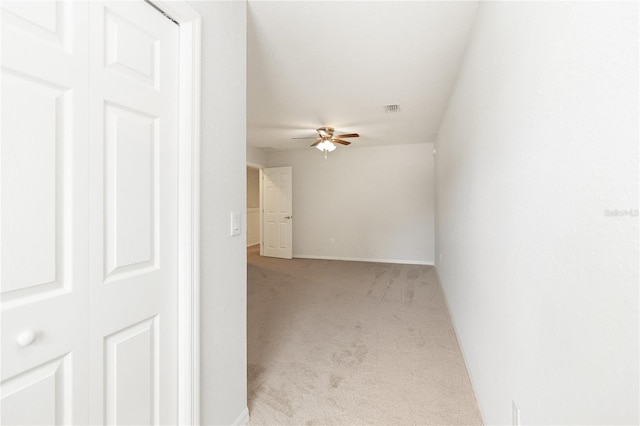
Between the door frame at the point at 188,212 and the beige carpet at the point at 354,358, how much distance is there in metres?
0.61

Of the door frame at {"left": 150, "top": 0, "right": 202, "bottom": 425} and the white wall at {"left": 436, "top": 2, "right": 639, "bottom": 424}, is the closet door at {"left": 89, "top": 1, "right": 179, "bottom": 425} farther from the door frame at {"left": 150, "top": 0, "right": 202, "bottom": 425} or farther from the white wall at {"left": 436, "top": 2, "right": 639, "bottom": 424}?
the white wall at {"left": 436, "top": 2, "right": 639, "bottom": 424}

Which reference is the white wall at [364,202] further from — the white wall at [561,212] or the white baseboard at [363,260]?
the white wall at [561,212]

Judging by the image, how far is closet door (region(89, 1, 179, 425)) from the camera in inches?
36.9

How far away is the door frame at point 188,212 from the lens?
1.21m

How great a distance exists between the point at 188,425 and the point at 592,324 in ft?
4.81

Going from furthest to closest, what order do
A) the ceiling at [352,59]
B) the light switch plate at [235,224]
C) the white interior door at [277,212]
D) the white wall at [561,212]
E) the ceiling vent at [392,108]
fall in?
the white interior door at [277,212] → the ceiling vent at [392,108] → the ceiling at [352,59] → the light switch plate at [235,224] → the white wall at [561,212]

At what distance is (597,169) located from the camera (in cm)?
64

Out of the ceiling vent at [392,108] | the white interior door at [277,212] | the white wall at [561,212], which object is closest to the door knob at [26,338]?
the white wall at [561,212]

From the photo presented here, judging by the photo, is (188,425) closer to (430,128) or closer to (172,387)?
Result: (172,387)

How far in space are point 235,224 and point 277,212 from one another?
16.8 feet

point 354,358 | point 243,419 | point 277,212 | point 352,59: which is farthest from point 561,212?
point 277,212

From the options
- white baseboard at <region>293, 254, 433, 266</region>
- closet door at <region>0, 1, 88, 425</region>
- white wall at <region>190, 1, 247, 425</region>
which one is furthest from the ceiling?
white baseboard at <region>293, 254, 433, 266</region>

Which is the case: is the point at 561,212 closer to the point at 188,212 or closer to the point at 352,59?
the point at 188,212

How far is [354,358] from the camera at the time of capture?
2.26 meters
